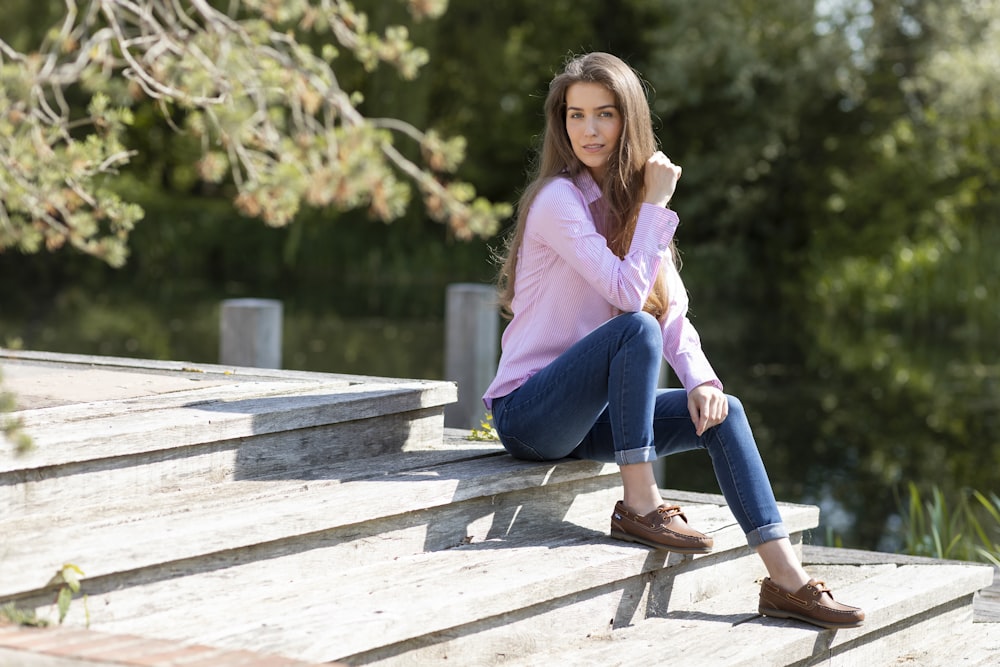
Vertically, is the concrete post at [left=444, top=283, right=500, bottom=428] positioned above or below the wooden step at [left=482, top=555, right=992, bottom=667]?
above

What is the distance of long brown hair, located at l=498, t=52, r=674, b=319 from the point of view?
2.95m

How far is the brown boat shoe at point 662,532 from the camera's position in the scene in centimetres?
277

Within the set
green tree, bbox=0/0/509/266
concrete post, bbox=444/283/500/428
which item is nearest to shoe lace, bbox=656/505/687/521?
green tree, bbox=0/0/509/266

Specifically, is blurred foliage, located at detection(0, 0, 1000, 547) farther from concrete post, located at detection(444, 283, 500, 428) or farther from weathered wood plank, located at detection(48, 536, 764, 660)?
weathered wood plank, located at detection(48, 536, 764, 660)

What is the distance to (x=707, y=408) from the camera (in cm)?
276

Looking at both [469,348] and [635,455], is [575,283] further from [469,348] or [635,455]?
[469,348]

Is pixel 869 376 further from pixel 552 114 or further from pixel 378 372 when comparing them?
pixel 552 114

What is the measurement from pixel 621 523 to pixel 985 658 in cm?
97

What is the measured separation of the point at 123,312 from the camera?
13242 mm

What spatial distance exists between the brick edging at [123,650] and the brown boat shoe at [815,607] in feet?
3.79

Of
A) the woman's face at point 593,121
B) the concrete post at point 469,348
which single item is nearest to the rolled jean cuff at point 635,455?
the woman's face at point 593,121

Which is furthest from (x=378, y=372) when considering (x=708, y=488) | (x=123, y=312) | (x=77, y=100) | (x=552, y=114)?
(x=77, y=100)

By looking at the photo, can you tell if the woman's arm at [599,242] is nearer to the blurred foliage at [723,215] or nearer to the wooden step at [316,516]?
the wooden step at [316,516]

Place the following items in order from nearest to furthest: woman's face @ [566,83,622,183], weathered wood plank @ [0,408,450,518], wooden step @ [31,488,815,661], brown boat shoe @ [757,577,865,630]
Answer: wooden step @ [31,488,815,661]
weathered wood plank @ [0,408,450,518]
brown boat shoe @ [757,577,865,630]
woman's face @ [566,83,622,183]
